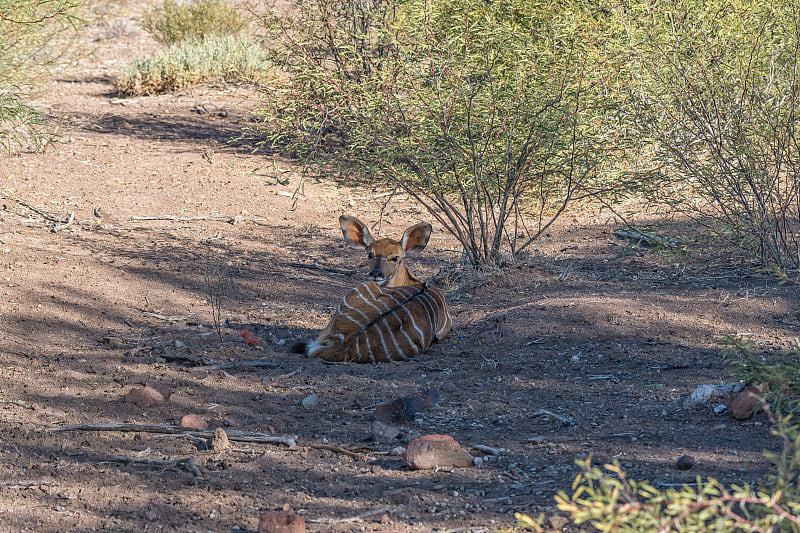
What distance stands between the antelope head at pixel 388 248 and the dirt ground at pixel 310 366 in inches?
26.2

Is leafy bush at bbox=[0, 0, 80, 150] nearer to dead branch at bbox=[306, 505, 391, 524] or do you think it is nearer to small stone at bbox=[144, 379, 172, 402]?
small stone at bbox=[144, 379, 172, 402]

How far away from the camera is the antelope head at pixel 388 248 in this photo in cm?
675

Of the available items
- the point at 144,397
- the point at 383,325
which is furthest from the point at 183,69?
the point at 144,397

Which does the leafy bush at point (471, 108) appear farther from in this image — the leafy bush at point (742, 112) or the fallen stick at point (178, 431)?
the fallen stick at point (178, 431)

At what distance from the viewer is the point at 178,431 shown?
398 centimetres

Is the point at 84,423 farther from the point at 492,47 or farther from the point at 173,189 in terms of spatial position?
the point at 173,189

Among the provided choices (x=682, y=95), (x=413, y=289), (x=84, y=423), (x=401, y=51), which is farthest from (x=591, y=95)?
(x=84, y=423)

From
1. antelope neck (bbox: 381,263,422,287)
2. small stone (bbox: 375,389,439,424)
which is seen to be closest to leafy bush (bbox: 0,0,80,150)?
antelope neck (bbox: 381,263,422,287)

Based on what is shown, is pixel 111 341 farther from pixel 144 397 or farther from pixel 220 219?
pixel 220 219

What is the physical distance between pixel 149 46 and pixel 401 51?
1672 centimetres

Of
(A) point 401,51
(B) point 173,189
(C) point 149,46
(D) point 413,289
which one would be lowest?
(D) point 413,289

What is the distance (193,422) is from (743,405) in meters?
2.80

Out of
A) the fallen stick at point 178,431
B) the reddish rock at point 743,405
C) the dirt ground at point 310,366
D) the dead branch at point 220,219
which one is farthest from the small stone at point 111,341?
the reddish rock at point 743,405

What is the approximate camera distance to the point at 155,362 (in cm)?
534
